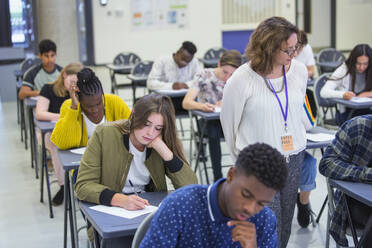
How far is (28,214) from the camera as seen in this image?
4.36m

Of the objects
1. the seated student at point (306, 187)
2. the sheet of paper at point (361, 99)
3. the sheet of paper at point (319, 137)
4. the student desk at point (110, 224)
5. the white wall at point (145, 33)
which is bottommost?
the seated student at point (306, 187)

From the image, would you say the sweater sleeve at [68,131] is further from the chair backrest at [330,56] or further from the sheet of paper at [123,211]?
the chair backrest at [330,56]

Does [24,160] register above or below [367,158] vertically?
below

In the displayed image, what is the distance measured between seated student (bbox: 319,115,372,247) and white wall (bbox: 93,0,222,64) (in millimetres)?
9543

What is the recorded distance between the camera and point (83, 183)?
2.50 meters

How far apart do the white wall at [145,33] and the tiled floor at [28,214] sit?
5.79 meters

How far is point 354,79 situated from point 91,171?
3.36 metres

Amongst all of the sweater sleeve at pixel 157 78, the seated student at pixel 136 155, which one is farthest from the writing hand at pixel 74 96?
the sweater sleeve at pixel 157 78

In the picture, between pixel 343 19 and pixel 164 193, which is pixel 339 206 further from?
pixel 343 19

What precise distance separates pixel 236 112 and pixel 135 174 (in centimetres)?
55

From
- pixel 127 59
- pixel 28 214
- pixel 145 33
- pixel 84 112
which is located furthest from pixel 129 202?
pixel 145 33

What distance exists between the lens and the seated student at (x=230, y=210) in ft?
4.93

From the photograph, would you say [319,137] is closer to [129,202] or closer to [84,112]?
[84,112]

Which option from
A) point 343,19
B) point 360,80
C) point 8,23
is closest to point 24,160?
point 360,80
